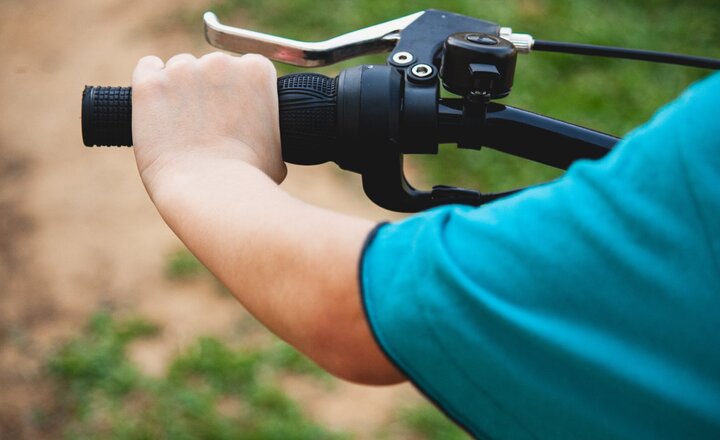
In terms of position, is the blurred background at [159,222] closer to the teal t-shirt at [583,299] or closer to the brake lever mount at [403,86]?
the brake lever mount at [403,86]

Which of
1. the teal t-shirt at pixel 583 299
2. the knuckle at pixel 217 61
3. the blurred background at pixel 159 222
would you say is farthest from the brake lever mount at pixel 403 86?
the blurred background at pixel 159 222

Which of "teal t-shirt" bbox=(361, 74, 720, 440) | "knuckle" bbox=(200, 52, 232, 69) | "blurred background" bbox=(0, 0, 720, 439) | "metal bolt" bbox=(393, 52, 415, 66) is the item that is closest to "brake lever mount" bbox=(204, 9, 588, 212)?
"metal bolt" bbox=(393, 52, 415, 66)

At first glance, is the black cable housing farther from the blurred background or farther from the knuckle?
the blurred background

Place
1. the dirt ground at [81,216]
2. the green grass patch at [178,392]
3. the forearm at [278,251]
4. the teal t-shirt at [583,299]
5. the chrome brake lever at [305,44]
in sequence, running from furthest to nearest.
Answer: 1. the dirt ground at [81,216]
2. the green grass patch at [178,392]
3. the chrome brake lever at [305,44]
4. the forearm at [278,251]
5. the teal t-shirt at [583,299]

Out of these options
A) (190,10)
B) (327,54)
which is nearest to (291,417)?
(327,54)

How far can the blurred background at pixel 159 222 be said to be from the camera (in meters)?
2.99

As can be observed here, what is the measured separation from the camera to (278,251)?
911mm

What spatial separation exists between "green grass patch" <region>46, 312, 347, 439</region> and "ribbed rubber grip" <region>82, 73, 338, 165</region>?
1.90 meters

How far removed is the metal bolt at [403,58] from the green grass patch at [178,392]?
195cm

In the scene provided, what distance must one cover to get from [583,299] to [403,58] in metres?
0.49

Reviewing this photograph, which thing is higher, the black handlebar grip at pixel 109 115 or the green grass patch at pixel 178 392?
the black handlebar grip at pixel 109 115

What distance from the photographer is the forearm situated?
868mm

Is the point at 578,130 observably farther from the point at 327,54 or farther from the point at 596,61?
the point at 596,61

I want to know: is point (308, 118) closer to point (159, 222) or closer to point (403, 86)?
point (403, 86)
